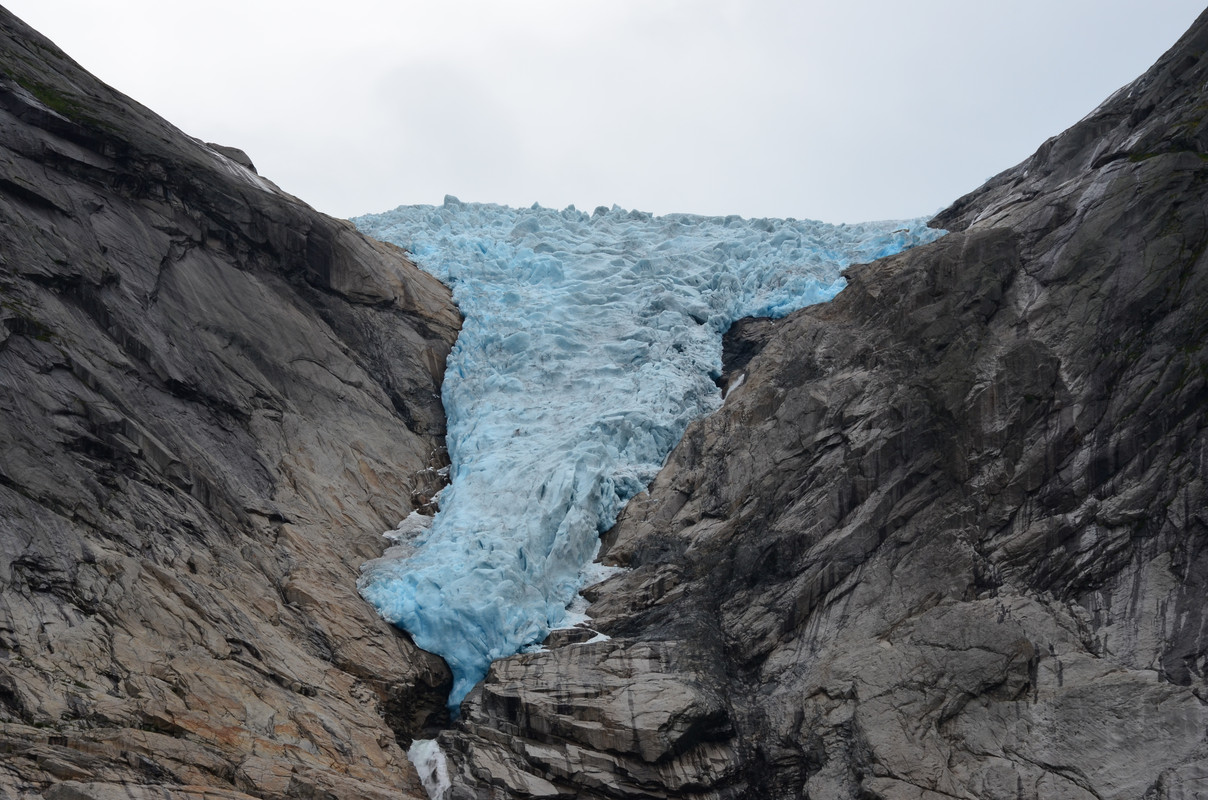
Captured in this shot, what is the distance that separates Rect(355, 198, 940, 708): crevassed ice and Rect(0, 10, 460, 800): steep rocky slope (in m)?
1.07

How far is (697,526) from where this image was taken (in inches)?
848

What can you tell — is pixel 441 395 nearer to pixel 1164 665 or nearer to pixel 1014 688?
pixel 1014 688

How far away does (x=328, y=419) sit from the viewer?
79.6 feet

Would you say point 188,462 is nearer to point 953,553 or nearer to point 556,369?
point 556,369

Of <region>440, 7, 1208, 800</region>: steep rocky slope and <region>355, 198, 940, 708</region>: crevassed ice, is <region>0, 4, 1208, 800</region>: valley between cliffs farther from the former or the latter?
<region>355, 198, 940, 708</region>: crevassed ice

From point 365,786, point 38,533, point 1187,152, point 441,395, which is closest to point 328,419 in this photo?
point 441,395

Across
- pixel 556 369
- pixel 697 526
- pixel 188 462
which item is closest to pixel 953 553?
pixel 697 526

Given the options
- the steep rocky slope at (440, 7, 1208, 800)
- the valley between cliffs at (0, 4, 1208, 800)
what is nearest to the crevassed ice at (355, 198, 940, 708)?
the valley between cliffs at (0, 4, 1208, 800)

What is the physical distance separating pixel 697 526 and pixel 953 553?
5.33 meters

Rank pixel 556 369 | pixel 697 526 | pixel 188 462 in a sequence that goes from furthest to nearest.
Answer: pixel 556 369 < pixel 697 526 < pixel 188 462

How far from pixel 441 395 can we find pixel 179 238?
7.63 metres

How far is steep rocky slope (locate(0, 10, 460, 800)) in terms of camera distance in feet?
48.1

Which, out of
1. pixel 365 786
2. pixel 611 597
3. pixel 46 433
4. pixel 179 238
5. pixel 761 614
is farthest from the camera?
pixel 179 238

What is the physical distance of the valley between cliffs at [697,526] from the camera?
15.4 meters
